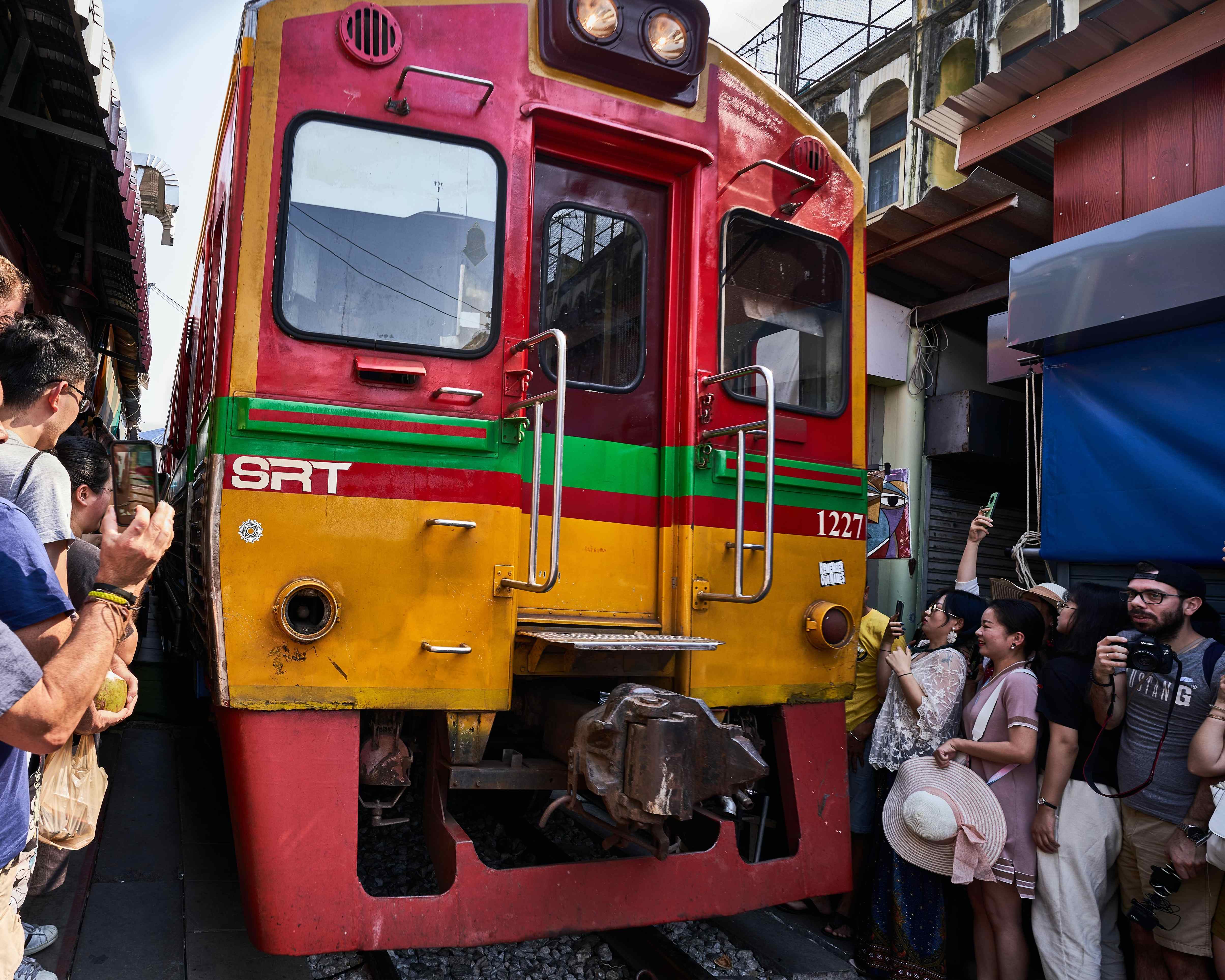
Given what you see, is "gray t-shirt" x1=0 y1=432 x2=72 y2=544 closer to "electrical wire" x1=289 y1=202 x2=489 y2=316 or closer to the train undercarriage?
the train undercarriage

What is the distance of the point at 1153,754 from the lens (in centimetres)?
344

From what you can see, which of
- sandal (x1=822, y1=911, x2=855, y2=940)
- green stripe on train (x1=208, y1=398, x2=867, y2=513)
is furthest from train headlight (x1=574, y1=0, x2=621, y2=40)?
sandal (x1=822, y1=911, x2=855, y2=940)

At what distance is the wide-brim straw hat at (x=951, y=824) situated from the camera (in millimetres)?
3656

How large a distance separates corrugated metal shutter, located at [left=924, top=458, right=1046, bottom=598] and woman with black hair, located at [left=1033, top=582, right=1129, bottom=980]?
3.71 meters

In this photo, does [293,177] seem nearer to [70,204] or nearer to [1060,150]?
[70,204]

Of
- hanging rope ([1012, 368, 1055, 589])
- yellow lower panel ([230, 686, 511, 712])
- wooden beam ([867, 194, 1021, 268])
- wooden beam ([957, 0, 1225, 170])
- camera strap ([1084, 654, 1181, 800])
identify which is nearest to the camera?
yellow lower panel ([230, 686, 511, 712])

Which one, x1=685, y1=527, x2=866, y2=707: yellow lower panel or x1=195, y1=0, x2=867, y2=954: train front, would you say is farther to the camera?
x1=685, y1=527, x2=866, y2=707: yellow lower panel

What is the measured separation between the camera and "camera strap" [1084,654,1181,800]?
11.1ft

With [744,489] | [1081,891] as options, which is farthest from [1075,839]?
[744,489]

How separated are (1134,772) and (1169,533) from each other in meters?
1.48

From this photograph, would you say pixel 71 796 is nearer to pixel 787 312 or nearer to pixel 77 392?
pixel 77 392

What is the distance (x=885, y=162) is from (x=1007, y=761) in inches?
452

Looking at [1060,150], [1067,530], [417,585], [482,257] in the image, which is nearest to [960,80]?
[1060,150]

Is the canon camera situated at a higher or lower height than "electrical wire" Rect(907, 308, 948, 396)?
lower
